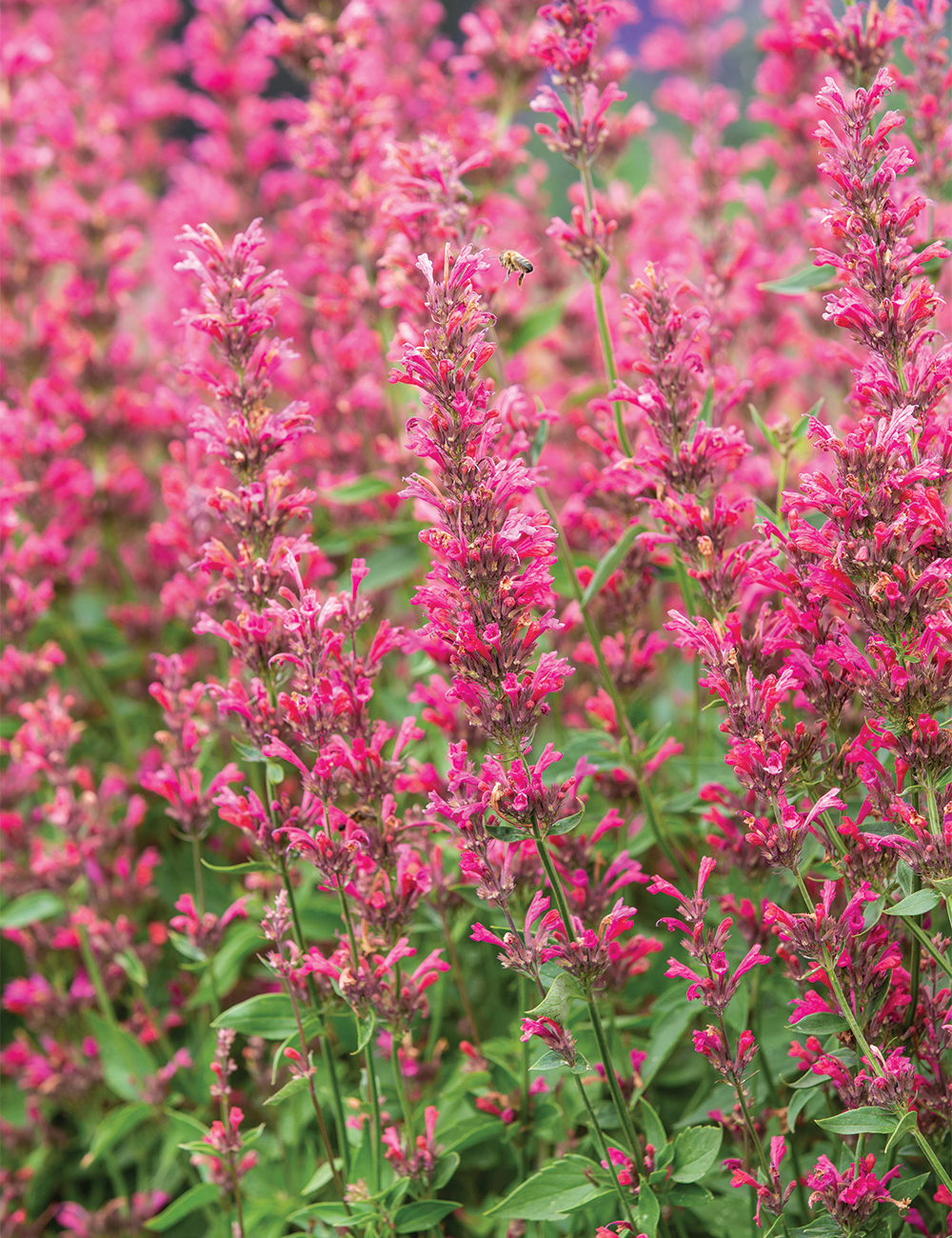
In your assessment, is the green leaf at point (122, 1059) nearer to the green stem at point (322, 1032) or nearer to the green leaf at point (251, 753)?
the green stem at point (322, 1032)

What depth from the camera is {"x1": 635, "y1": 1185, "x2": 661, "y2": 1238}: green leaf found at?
6.30 feet

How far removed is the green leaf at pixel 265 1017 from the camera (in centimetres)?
224

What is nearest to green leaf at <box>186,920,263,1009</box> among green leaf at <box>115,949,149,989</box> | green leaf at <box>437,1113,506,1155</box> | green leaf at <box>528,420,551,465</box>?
green leaf at <box>115,949,149,989</box>

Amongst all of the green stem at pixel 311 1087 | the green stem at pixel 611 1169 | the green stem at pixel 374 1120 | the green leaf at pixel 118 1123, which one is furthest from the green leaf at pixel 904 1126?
the green leaf at pixel 118 1123

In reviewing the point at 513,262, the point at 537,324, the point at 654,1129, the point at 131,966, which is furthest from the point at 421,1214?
the point at 537,324

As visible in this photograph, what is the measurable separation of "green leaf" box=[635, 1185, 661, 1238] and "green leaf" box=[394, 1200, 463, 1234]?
1.19 ft

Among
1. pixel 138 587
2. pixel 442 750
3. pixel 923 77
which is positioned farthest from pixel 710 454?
pixel 138 587

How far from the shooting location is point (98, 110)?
5.11 metres

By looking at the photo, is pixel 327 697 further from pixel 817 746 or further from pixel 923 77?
pixel 923 77

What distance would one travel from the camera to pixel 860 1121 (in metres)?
1.83

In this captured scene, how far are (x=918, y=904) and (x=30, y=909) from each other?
2.56 meters

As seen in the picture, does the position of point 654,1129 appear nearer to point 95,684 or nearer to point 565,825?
point 565,825

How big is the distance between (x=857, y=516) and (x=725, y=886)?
3.42 ft

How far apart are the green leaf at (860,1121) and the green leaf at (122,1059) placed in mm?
1899
